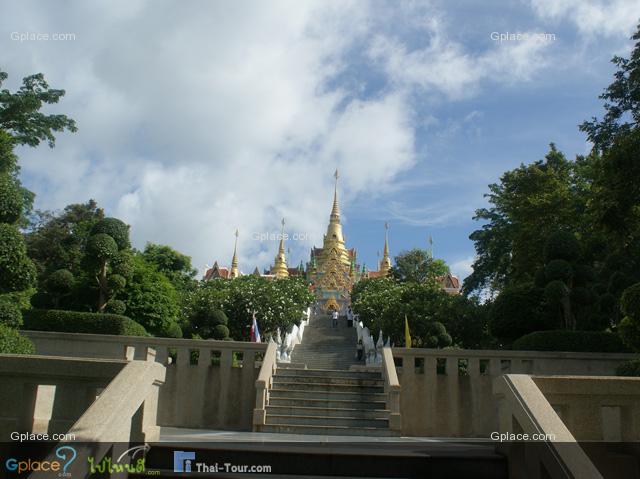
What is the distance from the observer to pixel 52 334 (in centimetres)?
1587

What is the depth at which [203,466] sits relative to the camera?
6320mm

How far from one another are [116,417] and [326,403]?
8.84 meters

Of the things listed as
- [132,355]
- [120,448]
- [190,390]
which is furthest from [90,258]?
[120,448]

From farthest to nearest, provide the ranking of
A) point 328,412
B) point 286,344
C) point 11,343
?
point 286,344
point 328,412
point 11,343

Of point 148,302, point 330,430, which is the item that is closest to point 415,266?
Result: point 148,302

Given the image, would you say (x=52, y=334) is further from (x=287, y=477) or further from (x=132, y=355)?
(x=287, y=477)

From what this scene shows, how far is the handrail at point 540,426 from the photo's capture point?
5133 mm

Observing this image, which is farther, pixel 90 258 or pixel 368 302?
pixel 368 302

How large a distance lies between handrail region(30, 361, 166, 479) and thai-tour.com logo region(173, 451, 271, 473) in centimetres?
43

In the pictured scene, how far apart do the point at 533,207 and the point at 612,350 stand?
10679 millimetres

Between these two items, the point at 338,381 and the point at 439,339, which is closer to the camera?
the point at 338,381

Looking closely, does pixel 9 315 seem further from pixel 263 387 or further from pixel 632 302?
pixel 632 302

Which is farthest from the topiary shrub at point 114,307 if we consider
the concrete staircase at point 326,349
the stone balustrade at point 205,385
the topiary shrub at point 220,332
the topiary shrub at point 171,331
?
the concrete staircase at point 326,349

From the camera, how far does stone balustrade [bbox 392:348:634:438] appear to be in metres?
14.4
